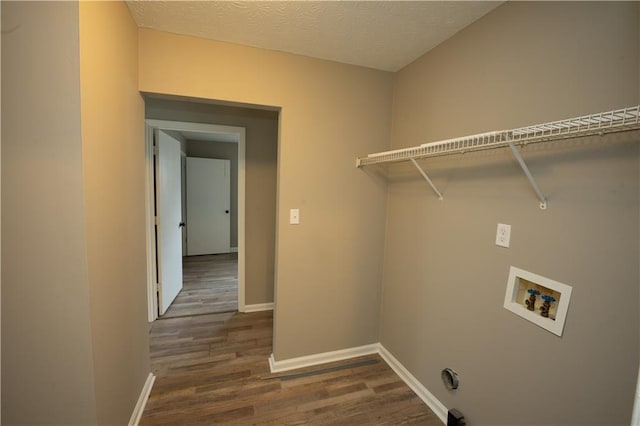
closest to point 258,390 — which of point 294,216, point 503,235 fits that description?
point 294,216

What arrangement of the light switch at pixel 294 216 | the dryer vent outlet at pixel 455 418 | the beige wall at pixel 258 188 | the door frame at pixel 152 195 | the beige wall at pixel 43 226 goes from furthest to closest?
1. the beige wall at pixel 258 188
2. the door frame at pixel 152 195
3. the light switch at pixel 294 216
4. the dryer vent outlet at pixel 455 418
5. the beige wall at pixel 43 226

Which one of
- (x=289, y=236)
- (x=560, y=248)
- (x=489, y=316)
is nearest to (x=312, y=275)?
(x=289, y=236)

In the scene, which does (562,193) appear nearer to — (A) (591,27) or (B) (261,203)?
(A) (591,27)

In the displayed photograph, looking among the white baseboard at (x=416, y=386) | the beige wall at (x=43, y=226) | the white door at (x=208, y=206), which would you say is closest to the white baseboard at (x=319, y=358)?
the white baseboard at (x=416, y=386)

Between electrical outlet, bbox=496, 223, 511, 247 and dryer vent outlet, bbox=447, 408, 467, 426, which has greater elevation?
electrical outlet, bbox=496, 223, 511, 247

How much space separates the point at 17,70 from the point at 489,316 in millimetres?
2329

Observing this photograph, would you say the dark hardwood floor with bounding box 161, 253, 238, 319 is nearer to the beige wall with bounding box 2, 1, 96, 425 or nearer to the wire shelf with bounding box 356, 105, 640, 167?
the beige wall with bounding box 2, 1, 96, 425

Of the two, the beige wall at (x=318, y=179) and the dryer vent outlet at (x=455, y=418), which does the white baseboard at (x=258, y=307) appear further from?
the dryer vent outlet at (x=455, y=418)

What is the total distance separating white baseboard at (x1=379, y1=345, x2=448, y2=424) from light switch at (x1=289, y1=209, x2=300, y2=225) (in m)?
1.39

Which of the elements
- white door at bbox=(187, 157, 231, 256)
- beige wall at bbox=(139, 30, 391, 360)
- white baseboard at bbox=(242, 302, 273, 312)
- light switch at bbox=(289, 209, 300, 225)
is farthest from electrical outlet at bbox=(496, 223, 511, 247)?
white door at bbox=(187, 157, 231, 256)

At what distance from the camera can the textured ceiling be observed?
140 centimetres

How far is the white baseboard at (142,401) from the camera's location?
5.21 ft

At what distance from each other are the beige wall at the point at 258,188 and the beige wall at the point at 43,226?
1.86m

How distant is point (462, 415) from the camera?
1.58m
